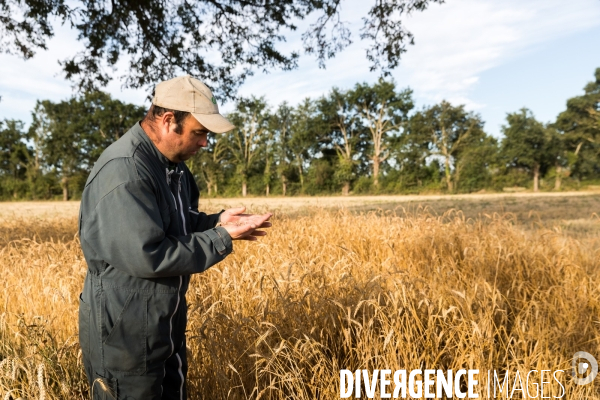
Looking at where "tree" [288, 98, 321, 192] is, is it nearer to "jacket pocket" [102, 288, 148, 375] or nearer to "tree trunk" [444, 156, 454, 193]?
"tree trunk" [444, 156, 454, 193]

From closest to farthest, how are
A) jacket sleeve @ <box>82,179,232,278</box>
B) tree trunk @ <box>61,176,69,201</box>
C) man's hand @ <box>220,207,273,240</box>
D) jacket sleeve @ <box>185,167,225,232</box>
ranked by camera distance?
jacket sleeve @ <box>82,179,232,278</box>, man's hand @ <box>220,207,273,240</box>, jacket sleeve @ <box>185,167,225,232</box>, tree trunk @ <box>61,176,69,201</box>

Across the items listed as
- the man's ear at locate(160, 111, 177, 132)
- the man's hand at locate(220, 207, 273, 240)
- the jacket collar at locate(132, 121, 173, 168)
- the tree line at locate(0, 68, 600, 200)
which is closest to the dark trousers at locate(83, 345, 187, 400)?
the man's hand at locate(220, 207, 273, 240)

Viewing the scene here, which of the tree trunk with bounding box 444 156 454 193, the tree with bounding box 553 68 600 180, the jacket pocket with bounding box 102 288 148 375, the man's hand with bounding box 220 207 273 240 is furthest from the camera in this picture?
the tree with bounding box 553 68 600 180

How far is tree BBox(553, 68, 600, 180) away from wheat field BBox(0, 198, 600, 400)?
5074 cm

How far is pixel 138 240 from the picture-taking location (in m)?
1.41

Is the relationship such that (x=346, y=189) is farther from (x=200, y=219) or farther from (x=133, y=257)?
(x=133, y=257)

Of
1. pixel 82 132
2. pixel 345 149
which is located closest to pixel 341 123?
pixel 345 149

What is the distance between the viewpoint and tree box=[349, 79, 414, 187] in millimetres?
50719

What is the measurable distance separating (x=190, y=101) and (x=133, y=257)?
2.11 feet

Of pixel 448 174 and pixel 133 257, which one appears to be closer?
pixel 133 257

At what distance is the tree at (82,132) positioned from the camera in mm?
49344

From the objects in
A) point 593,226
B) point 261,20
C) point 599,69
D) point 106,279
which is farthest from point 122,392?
point 599,69

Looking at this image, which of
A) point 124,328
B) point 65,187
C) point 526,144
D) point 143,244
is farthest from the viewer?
point 65,187

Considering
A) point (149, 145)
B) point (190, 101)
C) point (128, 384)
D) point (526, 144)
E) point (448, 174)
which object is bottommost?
point (128, 384)
